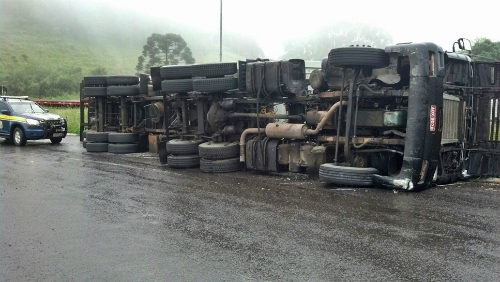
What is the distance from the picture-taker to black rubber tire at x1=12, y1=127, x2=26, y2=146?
18.7 meters

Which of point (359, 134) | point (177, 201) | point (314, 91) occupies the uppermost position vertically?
point (314, 91)

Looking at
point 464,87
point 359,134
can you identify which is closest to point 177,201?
point 359,134

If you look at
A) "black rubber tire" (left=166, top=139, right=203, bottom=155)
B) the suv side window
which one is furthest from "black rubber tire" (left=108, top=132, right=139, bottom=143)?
the suv side window

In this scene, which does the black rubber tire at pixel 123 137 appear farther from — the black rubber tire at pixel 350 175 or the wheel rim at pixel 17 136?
the black rubber tire at pixel 350 175

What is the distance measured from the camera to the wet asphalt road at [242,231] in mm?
4648

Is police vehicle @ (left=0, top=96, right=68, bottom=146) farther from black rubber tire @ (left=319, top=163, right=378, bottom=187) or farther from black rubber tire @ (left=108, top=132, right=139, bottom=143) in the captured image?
black rubber tire @ (left=319, top=163, right=378, bottom=187)

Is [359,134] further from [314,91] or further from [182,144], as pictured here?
[182,144]

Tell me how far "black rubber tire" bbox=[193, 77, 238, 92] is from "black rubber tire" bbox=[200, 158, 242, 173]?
1.56m

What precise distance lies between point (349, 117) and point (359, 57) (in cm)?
107

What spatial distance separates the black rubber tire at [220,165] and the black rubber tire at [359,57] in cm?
331

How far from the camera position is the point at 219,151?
1118cm

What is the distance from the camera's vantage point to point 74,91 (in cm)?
6919

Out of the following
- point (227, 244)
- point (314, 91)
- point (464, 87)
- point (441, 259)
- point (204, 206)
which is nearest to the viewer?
point (441, 259)

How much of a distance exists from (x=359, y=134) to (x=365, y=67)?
1224mm
